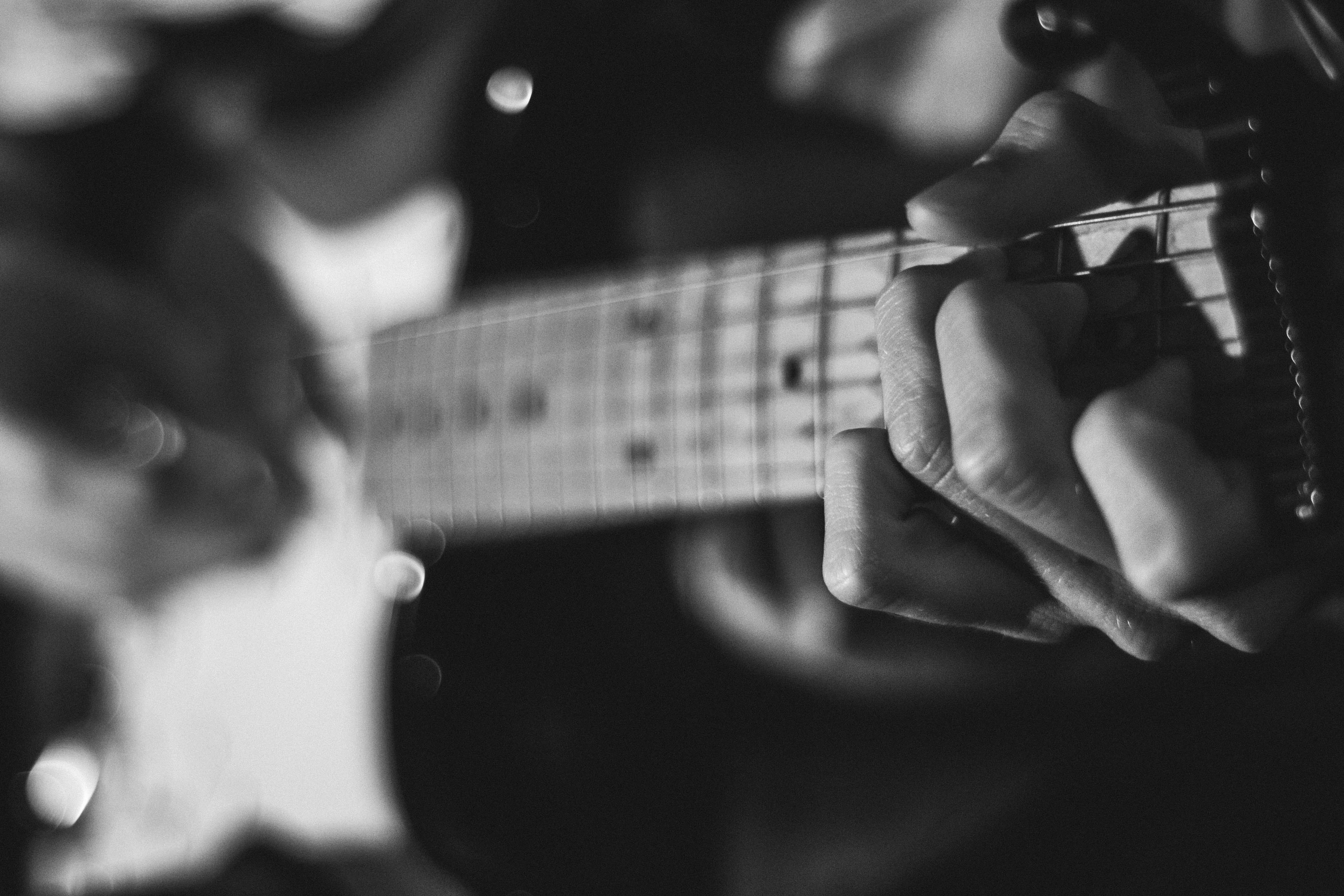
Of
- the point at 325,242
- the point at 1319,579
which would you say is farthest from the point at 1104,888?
the point at 325,242

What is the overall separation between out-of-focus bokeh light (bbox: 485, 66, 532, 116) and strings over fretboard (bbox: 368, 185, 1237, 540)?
131 mm

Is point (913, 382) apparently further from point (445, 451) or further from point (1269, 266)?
point (445, 451)

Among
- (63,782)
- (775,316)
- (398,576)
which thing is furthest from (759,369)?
(63,782)

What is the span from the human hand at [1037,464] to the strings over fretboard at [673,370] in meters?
0.02

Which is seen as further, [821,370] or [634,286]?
[634,286]

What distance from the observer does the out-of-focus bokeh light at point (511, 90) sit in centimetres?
59

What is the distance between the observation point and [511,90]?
1.96 feet

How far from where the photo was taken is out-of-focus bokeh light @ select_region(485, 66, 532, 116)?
59cm

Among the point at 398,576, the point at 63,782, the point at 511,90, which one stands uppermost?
the point at 511,90

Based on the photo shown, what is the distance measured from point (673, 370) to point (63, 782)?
0.85 metres

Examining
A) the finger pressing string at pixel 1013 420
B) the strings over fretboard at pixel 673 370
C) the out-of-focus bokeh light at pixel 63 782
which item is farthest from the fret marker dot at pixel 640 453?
the out-of-focus bokeh light at pixel 63 782

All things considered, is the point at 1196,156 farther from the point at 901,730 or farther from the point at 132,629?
the point at 132,629

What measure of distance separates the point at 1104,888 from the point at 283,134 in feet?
2.64

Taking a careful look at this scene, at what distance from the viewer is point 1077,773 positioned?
0.47m
